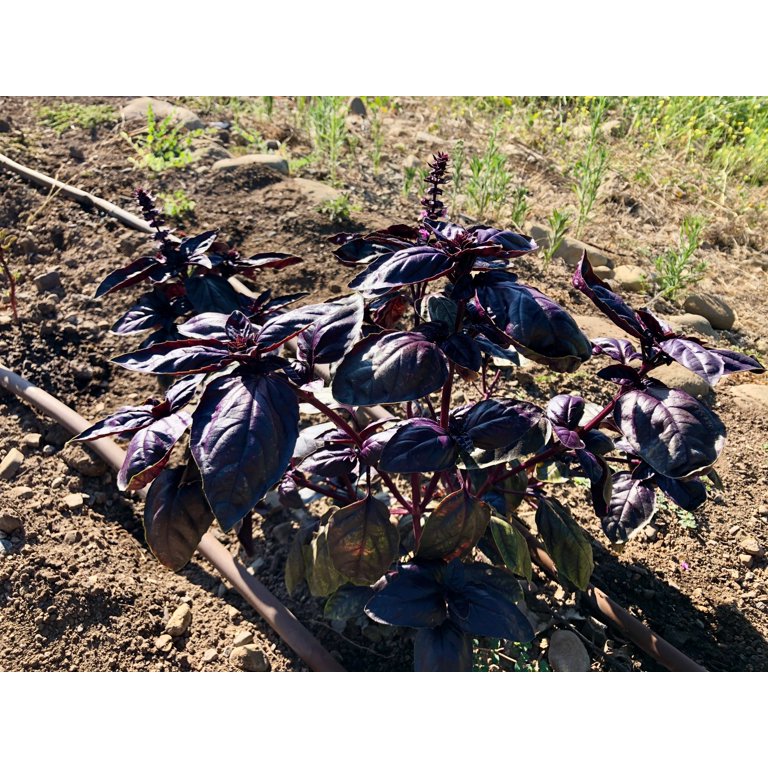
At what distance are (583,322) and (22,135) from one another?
4.18m

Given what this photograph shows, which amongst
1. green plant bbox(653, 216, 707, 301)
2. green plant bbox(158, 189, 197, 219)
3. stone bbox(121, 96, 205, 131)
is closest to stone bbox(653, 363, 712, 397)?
green plant bbox(653, 216, 707, 301)

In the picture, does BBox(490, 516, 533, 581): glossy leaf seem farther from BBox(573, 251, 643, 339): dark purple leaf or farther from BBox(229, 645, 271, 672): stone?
BBox(229, 645, 271, 672): stone

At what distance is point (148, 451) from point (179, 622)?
92cm

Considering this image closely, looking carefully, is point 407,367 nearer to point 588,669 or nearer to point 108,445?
point 588,669

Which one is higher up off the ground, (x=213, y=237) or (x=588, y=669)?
(x=213, y=237)

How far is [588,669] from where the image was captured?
207 cm

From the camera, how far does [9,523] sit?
7.93ft

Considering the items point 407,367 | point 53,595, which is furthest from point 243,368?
point 53,595

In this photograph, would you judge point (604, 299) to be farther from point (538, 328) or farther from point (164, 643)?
point (164, 643)

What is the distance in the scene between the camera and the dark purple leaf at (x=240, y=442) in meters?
1.26

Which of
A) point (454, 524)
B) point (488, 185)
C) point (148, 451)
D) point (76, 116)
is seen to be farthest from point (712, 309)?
point (76, 116)

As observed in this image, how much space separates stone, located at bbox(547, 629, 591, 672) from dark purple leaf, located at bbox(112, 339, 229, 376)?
4.55ft

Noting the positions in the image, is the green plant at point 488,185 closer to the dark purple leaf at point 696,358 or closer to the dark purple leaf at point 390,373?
the dark purple leaf at point 696,358

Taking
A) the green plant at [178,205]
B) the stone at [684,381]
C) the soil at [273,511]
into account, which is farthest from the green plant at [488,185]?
the green plant at [178,205]
